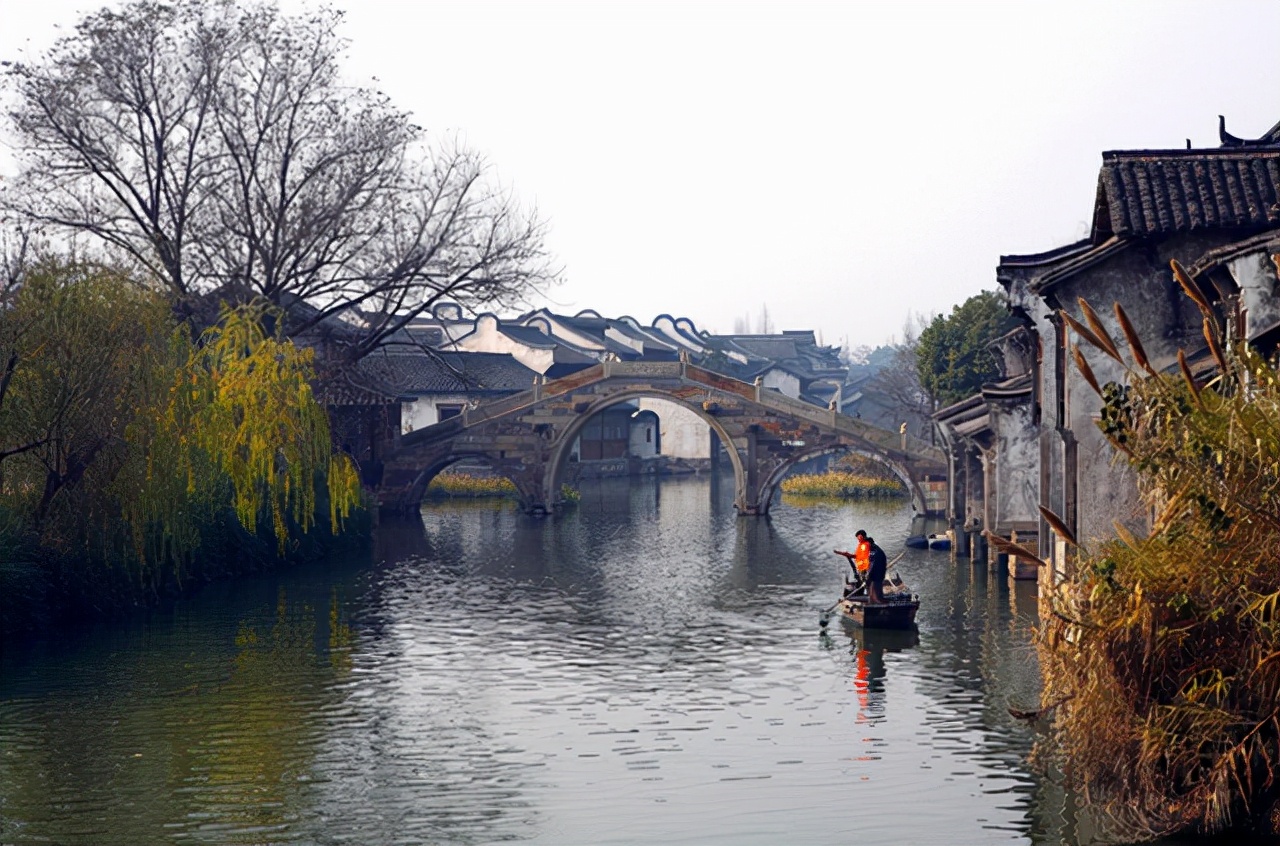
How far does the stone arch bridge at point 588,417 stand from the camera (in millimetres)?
42719

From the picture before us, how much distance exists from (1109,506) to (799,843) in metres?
7.05

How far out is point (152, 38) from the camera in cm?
3105

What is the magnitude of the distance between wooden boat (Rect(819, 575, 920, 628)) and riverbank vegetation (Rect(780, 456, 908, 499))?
1032 inches

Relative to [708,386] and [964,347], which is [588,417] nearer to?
[708,386]

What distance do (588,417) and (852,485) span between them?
33.2 ft

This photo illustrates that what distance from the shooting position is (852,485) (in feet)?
163

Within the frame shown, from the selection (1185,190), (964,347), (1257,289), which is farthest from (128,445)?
(964,347)

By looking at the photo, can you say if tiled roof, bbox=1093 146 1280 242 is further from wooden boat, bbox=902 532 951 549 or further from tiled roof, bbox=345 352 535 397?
tiled roof, bbox=345 352 535 397

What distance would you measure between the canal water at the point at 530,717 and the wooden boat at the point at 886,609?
0.23 metres

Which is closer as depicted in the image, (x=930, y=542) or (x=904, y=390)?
(x=930, y=542)

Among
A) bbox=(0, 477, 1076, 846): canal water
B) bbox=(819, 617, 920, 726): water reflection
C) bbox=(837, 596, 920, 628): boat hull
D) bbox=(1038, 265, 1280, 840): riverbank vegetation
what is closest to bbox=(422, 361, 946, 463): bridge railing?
bbox=(0, 477, 1076, 846): canal water

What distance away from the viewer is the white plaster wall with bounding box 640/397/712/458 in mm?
65562

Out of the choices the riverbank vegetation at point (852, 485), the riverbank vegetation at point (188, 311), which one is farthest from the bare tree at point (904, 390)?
the riverbank vegetation at point (188, 311)

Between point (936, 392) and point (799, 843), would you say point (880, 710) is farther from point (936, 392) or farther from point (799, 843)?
point (936, 392)
